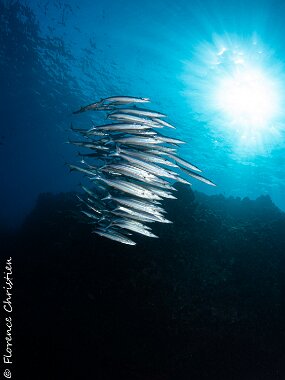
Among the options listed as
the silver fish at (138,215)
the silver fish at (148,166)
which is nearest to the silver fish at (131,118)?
the silver fish at (148,166)

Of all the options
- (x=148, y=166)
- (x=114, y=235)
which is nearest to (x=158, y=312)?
(x=114, y=235)

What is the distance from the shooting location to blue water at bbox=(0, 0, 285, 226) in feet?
45.5

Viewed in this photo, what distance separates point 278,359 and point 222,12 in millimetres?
14222

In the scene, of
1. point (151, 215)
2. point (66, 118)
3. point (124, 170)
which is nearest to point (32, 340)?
point (151, 215)

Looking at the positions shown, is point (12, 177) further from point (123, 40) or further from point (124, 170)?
point (124, 170)

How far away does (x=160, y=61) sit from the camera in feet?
58.2

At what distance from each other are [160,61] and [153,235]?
50.5 ft

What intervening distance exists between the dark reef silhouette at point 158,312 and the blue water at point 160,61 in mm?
10502

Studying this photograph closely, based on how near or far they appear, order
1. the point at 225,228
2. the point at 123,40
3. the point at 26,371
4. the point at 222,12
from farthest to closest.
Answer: the point at 123,40 < the point at 222,12 < the point at 225,228 < the point at 26,371

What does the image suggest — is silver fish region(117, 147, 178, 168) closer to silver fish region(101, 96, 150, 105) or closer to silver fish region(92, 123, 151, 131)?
silver fish region(92, 123, 151, 131)

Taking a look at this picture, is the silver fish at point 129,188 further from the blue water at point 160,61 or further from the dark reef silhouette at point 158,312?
the blue water at point 160,61

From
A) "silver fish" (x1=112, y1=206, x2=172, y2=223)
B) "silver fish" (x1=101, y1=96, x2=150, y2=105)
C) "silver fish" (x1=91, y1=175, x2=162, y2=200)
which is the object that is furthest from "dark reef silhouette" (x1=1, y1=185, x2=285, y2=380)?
"silver fish" (x1=101, y1=96, x2=150, y2=105)

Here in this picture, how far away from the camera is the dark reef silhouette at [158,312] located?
8.06 meters

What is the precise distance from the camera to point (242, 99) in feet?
63.7
